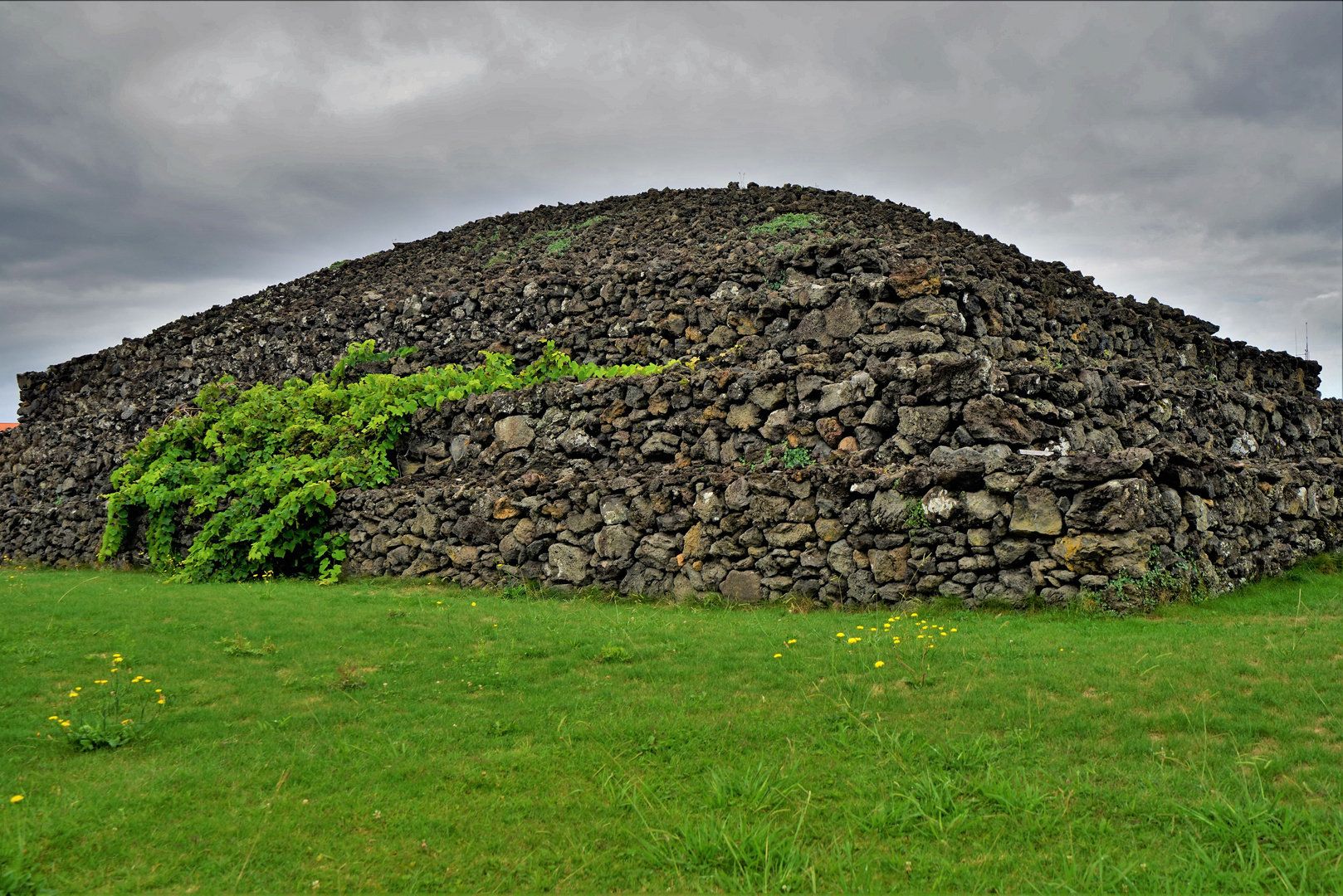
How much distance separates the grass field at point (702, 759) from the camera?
4180 mm

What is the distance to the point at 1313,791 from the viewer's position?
4.70 m

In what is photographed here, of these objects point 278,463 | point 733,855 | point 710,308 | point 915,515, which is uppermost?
point 710,308

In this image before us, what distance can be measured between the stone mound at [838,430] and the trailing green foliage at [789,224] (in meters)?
0.08

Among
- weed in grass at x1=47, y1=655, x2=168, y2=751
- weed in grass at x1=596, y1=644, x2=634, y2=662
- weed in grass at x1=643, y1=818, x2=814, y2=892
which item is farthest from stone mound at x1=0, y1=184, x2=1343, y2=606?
weed in grass at x1=47, y1=655, x2=168, y2=751

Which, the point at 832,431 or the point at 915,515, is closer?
the point at 915,515

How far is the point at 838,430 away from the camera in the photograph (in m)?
10.8

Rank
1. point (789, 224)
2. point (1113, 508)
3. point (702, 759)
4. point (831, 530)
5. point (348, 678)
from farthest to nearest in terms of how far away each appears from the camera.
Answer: point (789, 224) → point (831, 530) → point (1113, 508) → point (348, 678) → point (702, 759)

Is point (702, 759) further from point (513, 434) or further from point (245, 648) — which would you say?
point (513, 434)

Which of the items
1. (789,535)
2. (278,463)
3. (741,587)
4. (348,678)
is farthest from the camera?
(278,463)

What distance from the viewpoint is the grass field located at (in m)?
4.18

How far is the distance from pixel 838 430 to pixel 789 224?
27.6ft

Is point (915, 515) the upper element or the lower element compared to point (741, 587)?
upper

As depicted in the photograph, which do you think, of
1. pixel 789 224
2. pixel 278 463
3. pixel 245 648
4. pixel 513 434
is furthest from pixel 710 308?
pixel 245 648

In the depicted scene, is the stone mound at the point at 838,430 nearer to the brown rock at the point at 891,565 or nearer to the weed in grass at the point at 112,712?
the brown rock at the point at 891,565
